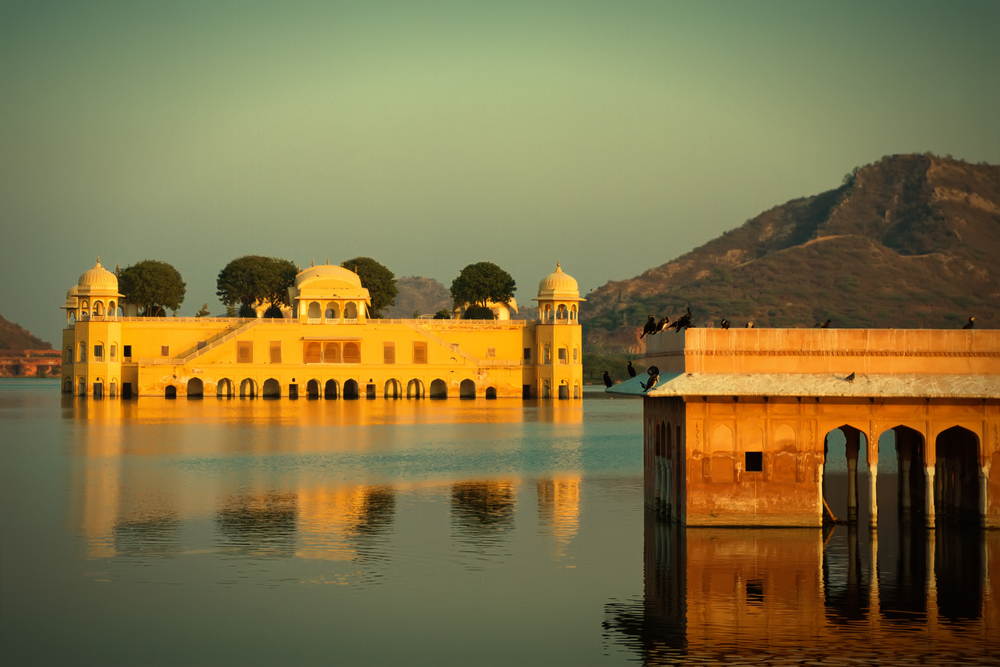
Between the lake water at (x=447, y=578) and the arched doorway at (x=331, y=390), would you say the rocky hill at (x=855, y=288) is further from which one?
the lake water at (x=447, y=578)

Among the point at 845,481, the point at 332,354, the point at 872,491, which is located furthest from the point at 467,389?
the point at 872,491

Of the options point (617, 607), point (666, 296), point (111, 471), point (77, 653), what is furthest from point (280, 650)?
point (666, 296)

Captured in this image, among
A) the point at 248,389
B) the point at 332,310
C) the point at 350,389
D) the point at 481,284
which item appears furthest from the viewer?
the point at 481,284

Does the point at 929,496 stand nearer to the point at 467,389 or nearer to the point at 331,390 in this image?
the point at 467,389

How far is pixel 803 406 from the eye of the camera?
1856 centimetres

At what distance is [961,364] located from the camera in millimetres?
18938

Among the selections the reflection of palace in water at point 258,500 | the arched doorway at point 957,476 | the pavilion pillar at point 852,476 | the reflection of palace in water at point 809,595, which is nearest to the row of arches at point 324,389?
the reflection of palace in water at point 258,500

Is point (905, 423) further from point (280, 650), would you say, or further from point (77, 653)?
point (77, 653)

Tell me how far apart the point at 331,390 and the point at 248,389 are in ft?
18.4

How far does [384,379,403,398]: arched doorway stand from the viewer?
82.4 metres

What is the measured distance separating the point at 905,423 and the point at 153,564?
1096 centimetres

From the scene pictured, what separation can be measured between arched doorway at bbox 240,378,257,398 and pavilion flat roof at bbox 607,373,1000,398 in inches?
2513

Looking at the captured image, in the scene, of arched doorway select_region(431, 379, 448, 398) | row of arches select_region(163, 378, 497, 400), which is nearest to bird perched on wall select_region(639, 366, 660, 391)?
row of arches select_region(163, 378, 497, 400)

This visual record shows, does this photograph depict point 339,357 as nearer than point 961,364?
No
